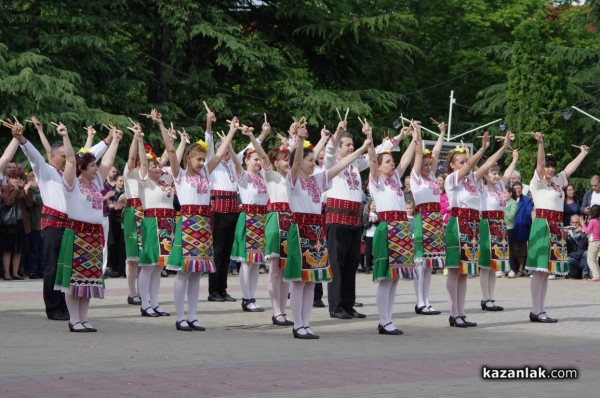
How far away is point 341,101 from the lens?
3334 centimetres

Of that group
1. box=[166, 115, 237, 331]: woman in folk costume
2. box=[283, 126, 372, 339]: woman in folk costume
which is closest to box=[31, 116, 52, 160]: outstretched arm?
box=[166, 115, 237, 331]: woman in folk costume

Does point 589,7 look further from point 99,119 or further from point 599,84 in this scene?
point 99,119

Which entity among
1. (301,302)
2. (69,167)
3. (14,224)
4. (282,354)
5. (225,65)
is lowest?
(282,354)

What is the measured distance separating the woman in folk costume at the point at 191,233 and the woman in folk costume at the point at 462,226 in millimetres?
2749

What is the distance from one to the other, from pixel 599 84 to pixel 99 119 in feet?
75.9

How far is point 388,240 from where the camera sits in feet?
42.9

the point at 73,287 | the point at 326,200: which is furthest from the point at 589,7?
the point at 73,287

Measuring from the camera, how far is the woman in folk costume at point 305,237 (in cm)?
1217

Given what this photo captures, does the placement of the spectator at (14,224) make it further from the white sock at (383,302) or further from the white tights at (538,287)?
the white tights at (538,287)

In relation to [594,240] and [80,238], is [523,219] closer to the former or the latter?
[594,240]

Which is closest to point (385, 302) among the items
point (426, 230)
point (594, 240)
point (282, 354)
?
point (282, 354)

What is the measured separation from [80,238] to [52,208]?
1.06 meters

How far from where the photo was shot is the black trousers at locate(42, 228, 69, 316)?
13492mm

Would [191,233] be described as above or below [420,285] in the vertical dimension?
above
